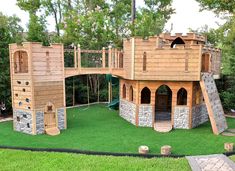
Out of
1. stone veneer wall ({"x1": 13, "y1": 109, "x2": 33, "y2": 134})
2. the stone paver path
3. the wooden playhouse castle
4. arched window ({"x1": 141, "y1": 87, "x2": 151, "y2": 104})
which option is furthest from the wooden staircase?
stone veneer wall ({"x1": 13, "y1": 109, "x2": 33, "y2": 134})

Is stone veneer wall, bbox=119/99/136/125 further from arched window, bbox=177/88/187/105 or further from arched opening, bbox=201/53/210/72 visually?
arched opening, bbox=201/53/210/72

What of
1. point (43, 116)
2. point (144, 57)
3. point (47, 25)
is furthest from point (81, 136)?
point (47, 25)

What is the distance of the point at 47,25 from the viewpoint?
20.8m

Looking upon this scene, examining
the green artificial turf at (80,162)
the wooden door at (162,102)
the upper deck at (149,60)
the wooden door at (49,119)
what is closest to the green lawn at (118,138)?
the wooden door at (49,119)

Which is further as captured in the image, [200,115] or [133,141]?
[200,115]

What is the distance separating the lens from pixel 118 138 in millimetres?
10703

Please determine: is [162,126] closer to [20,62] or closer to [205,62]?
[205,62]

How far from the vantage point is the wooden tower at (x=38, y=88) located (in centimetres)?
1116

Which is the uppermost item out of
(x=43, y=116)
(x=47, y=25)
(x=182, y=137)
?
(x=47, y=25)

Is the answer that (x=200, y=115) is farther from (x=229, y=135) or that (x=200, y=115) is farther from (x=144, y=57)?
(x=144, y=57)

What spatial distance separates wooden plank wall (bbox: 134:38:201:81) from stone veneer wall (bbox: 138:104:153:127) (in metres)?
1.60

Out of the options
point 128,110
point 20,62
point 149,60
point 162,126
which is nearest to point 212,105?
point 162,126

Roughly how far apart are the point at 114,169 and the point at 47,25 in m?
16.6

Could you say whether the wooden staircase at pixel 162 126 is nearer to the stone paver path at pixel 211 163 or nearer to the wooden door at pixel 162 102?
the wooden door at pixel 162 102
